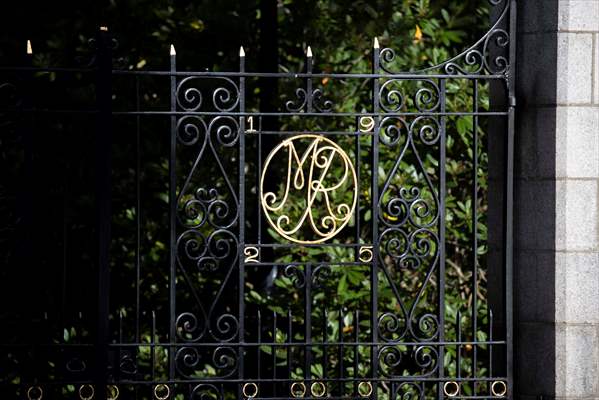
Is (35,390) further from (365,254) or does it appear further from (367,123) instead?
(367,123)

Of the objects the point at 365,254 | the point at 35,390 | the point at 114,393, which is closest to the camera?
the point at 35,390

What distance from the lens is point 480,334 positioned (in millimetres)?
9148

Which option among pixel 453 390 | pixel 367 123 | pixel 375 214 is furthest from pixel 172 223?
pixel 453 390

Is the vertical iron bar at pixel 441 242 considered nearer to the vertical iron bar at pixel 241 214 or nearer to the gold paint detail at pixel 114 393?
the vertical iron bar at pixel 241 214

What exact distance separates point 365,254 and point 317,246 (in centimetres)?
25

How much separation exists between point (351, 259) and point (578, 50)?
262cm

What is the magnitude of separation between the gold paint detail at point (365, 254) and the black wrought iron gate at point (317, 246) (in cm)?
2

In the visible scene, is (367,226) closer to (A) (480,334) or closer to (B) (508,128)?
(A) (480,334)

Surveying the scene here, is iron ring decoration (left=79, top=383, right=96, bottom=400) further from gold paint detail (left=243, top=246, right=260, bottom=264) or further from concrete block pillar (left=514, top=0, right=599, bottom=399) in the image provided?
concrete block pillar (left=514, top=0, right=599, bottom=399)

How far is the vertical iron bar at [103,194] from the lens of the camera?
22.1 feet

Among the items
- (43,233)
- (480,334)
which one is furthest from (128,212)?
(480,334)

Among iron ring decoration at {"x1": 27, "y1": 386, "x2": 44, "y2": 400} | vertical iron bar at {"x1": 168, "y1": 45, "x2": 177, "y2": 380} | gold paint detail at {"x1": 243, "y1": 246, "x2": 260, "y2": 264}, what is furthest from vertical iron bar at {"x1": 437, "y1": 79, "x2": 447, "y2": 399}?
iron ring decoration at {"x1": 27, "y1": 386, "x2": 44, "y2": 400}

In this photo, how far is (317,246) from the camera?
22.8 ft

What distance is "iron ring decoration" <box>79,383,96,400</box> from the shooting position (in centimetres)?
677
